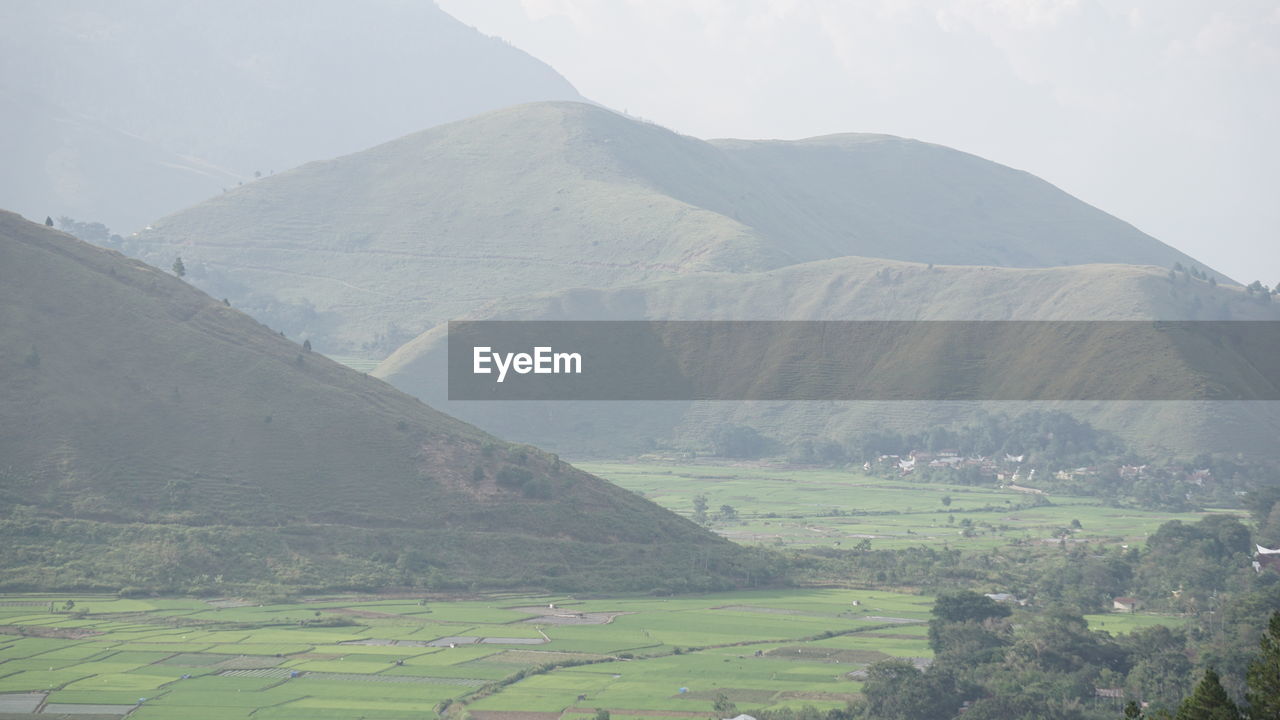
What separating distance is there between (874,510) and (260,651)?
252 feet

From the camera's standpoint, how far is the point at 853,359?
7072 inches

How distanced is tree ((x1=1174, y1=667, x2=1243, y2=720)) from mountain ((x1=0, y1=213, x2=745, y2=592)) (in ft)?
174

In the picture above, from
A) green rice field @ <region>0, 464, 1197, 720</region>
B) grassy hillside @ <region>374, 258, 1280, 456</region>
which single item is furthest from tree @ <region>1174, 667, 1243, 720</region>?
grassy hillside @ <region>374, 258, 1280, 456</region>

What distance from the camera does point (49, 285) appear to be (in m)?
92.8

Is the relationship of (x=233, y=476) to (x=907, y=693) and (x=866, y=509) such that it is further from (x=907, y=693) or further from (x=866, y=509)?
(x=866, y=509)

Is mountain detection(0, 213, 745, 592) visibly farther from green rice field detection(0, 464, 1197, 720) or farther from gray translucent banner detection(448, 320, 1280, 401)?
gray translucent banner detection(448, 320, 1280, 401)

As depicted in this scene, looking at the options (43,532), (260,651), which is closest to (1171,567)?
(260,651)

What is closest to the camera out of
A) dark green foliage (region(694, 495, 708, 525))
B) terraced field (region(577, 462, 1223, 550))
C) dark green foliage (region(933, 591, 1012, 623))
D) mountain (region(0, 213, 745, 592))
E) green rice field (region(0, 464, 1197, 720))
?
green rice field (region(0, 464, 1197, 720))

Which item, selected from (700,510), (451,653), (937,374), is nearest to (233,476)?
(451,653)

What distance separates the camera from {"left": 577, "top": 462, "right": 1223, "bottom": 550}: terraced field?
10794 cm

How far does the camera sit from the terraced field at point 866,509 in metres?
108

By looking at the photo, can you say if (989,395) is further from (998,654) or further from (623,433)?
(998,654)

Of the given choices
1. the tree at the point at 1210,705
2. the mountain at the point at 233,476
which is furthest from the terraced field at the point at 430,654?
the tree at the point at 1210,705

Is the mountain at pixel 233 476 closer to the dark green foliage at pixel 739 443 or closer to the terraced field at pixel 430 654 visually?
the terraced field at pixel 430 654
